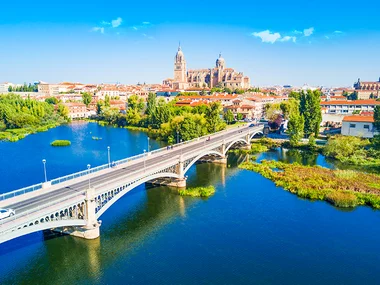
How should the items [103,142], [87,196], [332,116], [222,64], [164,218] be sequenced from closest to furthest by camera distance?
[87,196] < [164,218] < [103,142] < [332,116] < [222,64]

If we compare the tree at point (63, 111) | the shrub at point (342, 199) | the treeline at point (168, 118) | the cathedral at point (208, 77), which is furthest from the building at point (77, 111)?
the shrub at point (342, 199)

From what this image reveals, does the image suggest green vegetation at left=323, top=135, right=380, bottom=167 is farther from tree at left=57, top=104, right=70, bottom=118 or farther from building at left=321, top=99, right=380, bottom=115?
tree at left=57, top=104, right=70, bottom=118

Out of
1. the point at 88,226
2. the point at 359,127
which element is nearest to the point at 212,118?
the point at 359,127

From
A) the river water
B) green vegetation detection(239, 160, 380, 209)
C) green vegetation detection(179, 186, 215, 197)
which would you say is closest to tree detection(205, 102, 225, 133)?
green vegetation detection(239, 160, 380, 209)

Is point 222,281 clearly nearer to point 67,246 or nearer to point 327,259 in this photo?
point 327,259

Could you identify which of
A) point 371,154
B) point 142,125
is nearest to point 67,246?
point 371,154
